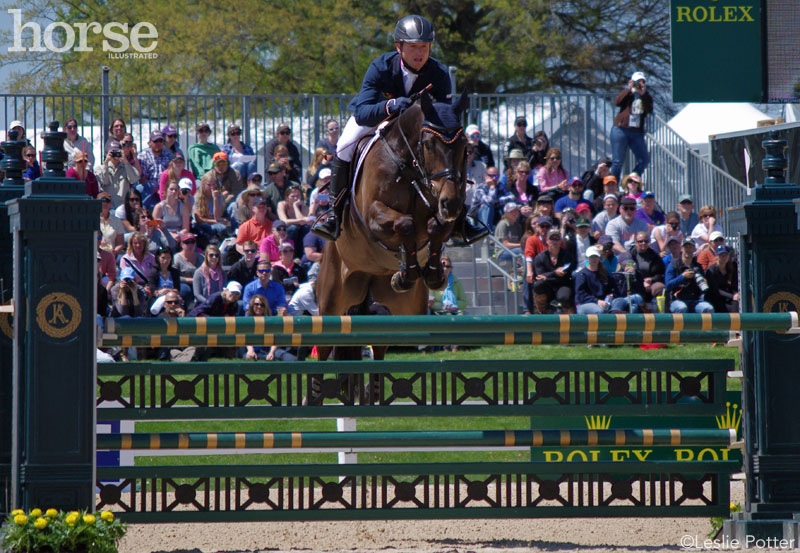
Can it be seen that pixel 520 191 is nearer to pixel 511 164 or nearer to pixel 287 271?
pixel 511 164

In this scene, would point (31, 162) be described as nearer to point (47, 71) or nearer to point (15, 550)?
point (15, 550)

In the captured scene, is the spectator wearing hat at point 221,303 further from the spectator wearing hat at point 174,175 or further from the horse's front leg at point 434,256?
the horse's front leg at point 434,256

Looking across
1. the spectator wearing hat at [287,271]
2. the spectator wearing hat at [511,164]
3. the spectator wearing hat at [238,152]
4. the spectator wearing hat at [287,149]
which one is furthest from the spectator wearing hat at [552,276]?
the spectator wearing hat at [238,152]

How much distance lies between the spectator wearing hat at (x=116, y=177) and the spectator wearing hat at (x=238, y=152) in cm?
148

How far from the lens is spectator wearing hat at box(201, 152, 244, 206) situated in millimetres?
13883

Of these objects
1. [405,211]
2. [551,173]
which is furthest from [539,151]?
[405,211]

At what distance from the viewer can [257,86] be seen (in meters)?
27.3

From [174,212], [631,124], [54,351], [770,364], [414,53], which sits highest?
[631,124]

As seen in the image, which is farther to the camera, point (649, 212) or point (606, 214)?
point (649, 212)

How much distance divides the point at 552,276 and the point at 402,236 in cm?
586

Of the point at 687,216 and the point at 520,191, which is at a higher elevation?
the point at 520,191

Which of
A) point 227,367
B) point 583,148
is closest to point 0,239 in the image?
point 227,367

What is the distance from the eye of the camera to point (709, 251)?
13250 millimetres

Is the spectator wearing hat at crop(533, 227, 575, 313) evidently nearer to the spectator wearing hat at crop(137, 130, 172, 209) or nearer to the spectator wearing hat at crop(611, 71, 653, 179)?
the spectator wearing hat at crop(611, 71, 653, 179)
